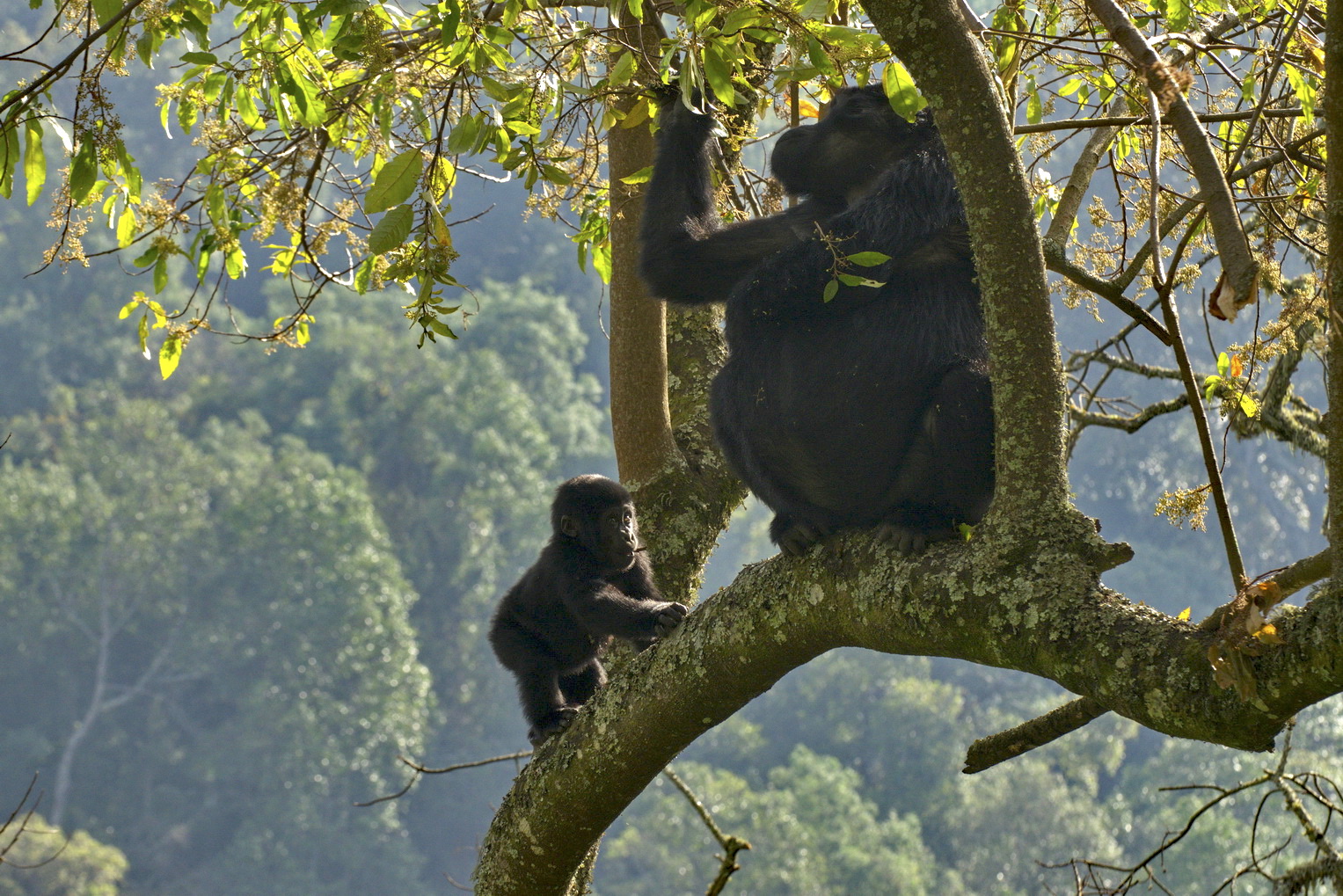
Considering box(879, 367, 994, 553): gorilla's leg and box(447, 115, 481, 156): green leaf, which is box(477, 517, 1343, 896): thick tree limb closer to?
box(879, 367, 994, 553): gorilla's leg

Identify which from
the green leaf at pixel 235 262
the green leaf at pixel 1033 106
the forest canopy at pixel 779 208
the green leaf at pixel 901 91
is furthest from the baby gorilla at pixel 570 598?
the green leaf at pixel 901 91

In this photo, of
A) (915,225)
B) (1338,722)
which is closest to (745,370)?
(915,225)

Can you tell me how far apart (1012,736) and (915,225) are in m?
1.13

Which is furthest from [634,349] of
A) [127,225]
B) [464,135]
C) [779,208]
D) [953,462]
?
[127,225]

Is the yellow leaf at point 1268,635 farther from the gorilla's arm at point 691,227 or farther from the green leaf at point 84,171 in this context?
the green leaf at point 84,171

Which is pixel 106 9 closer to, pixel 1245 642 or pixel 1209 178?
pixel 1209 178

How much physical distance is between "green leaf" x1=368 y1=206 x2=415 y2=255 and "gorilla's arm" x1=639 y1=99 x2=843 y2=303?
2.91 feet

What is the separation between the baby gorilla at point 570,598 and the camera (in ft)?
12.7

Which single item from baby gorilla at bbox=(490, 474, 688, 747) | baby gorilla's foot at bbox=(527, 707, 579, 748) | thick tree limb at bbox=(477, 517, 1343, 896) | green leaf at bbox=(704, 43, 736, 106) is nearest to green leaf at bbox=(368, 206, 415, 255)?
green leaf at bbox=(704, 43, 736, 106)

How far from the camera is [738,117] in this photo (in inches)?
138

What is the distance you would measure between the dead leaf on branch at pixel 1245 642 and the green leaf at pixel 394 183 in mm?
1639

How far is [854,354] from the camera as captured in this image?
2764 millimetres

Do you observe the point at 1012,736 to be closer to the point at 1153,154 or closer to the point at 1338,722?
the point at 1153,154

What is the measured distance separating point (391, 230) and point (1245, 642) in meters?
1.64
